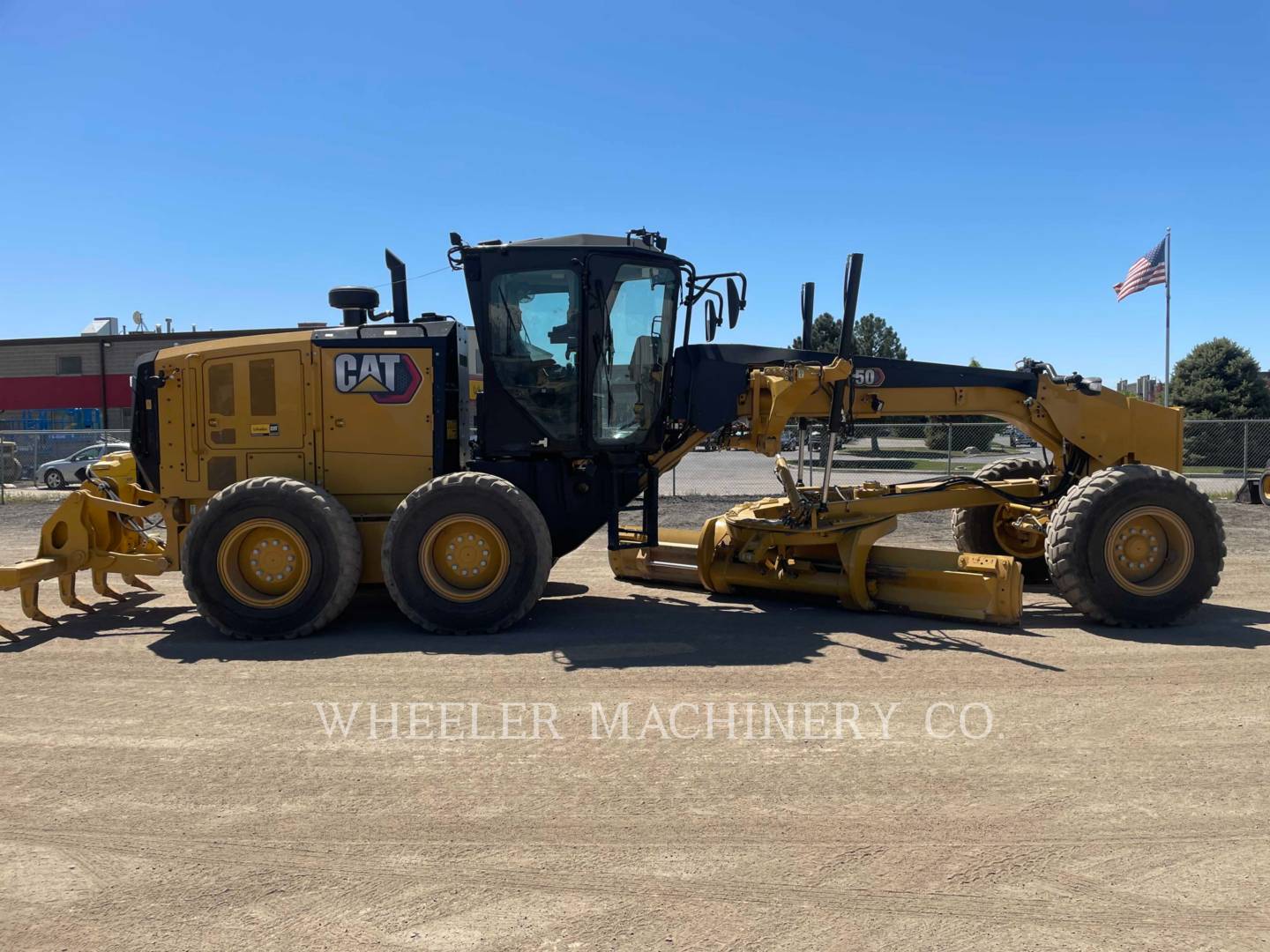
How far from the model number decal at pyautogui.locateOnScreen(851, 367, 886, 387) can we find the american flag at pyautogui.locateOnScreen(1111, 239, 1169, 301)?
22104 millimetres

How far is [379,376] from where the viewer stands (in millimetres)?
7539

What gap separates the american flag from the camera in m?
25.7

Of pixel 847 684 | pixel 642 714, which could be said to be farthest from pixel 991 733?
pixel 642 714

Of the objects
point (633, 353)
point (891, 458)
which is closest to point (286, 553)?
point (633, 353)

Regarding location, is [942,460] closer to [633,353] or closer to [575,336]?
[633,353]

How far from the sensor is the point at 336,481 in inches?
300

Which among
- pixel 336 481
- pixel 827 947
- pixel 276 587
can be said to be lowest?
pixel 827 947

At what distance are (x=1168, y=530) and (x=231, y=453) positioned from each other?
7.68 metres

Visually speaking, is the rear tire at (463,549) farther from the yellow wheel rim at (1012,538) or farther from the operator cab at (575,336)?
the yellow wheel rim at (1012,538)

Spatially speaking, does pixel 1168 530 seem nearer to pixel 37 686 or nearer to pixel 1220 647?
pixel 1220 647

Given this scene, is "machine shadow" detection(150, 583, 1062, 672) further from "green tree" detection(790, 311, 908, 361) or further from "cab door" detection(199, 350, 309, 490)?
"green tree" detection(790, 311, 908, 361)

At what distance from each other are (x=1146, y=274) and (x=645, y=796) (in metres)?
27.3

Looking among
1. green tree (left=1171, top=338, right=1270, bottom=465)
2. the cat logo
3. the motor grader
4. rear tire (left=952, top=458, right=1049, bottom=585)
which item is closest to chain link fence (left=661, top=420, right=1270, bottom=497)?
green tree (left=1171, top=338, right=1270, bottom=465)

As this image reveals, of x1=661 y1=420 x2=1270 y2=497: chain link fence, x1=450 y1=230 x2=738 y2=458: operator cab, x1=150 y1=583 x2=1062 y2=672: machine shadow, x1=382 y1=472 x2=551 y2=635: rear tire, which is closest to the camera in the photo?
x1=150 y1=583 x2=1062 y2=672: machine shadow
